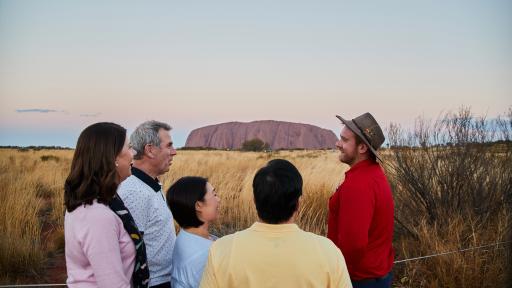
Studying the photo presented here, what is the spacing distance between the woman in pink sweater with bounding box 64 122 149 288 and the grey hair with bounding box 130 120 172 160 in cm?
71

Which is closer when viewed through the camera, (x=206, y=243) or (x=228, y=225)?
(x=206, y=243)

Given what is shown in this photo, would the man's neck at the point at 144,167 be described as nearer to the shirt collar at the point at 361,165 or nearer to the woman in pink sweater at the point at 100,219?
the woman in pink sweater at the point at 100,219

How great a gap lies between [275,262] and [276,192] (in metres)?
0.26

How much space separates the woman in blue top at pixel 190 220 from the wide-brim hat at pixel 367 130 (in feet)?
3.18

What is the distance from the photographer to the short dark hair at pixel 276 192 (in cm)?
188

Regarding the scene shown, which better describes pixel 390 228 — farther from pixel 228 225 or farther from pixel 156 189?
pixel 228 225

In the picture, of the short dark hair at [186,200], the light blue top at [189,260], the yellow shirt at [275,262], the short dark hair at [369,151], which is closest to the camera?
the yellow shirt at [275,262]

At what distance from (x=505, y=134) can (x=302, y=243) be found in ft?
18.9

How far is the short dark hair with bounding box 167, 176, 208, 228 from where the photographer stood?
2502mm

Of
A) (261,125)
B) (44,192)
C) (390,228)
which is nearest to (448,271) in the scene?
(390,228)

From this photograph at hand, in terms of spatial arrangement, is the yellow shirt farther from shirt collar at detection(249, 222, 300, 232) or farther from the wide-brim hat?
the wide-brim hat

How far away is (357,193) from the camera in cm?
256

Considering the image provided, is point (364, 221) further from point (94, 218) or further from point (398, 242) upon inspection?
point (398, 242)

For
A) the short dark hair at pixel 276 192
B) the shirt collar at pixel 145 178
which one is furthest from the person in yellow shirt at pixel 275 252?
the shirt collar at pixel 145 178
